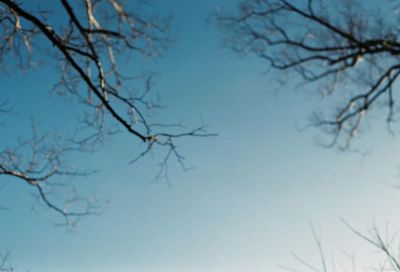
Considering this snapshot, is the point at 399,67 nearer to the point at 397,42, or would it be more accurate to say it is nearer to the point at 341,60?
the point at 397,42

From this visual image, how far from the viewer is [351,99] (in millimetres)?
6074

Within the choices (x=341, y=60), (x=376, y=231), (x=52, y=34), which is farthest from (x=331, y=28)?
(x=376, y=231)

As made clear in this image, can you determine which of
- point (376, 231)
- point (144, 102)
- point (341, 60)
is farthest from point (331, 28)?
point (376, 231)

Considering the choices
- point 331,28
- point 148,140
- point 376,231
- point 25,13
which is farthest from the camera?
point 331,28

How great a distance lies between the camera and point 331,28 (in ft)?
19.0

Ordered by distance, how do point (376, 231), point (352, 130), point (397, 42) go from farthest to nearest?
point (352, 130)
point (397, 42)
point (376, 231)

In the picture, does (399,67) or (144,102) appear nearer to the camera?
(144,102)

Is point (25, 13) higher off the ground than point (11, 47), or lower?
lower

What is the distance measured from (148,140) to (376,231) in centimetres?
280

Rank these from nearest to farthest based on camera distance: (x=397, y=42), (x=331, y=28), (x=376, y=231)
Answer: (x=376, y=231)
(x=397, y=42)
(x=331, y=28)

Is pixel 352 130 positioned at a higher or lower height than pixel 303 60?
lower

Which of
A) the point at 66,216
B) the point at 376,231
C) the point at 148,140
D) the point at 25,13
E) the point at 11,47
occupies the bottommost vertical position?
the point at 376,231

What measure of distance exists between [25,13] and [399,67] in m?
4.66

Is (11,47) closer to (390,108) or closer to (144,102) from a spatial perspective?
(144,102)
